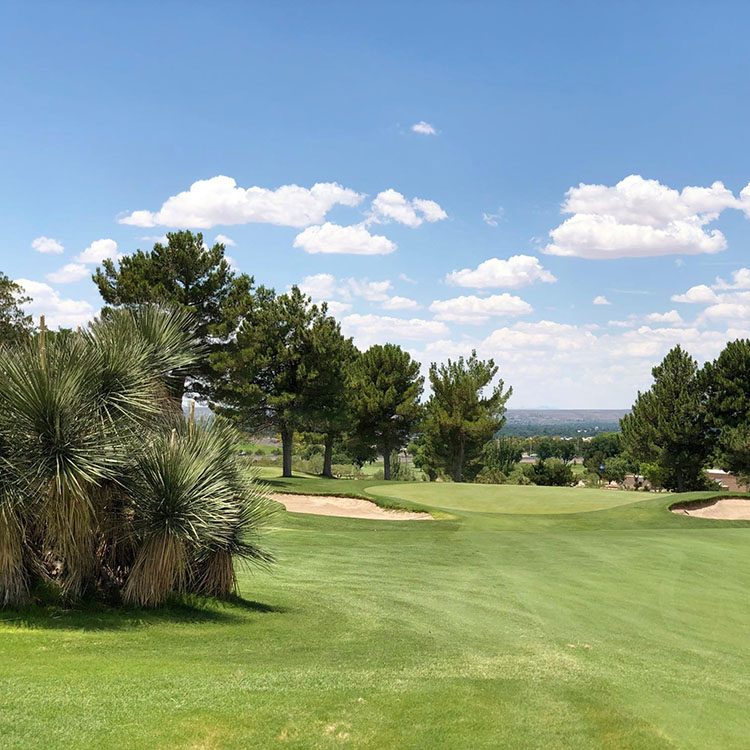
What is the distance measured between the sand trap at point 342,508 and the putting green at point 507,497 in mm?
2108

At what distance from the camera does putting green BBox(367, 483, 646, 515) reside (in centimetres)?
3094

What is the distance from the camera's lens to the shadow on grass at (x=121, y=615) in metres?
8.70

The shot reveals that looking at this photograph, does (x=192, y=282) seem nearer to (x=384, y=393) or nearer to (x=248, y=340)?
(x=248, y=340)

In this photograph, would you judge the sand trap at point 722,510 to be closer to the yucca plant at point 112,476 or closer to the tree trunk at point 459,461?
the tree trunk at point 459,461

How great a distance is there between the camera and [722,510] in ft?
101

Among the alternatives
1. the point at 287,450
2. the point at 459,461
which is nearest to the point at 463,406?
the point at 459,461

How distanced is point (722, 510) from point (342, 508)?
677 inches

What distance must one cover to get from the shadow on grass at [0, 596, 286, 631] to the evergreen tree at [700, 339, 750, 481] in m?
42.6

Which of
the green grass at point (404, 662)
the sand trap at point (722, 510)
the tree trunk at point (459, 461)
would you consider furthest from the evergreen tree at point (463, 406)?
the green grass at point (404, 662)

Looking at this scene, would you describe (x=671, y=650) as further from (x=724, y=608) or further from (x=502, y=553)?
(x=502, y=553)

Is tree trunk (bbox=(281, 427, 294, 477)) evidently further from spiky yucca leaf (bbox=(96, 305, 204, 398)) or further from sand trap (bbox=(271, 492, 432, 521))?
spiky yucca leaf (bbox=(96, 305, 204, 398))

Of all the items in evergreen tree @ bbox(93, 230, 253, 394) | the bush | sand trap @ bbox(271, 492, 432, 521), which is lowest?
the bush

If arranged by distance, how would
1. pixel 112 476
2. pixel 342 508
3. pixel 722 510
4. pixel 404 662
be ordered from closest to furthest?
pixel 404 662, pixel 112 476, pixel 342 508, pixel 722 510

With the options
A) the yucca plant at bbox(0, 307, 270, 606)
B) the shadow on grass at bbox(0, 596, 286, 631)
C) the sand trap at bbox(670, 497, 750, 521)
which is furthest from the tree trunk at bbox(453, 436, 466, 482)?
the shadow on grass at bbox(0, 596, 286, 631)
